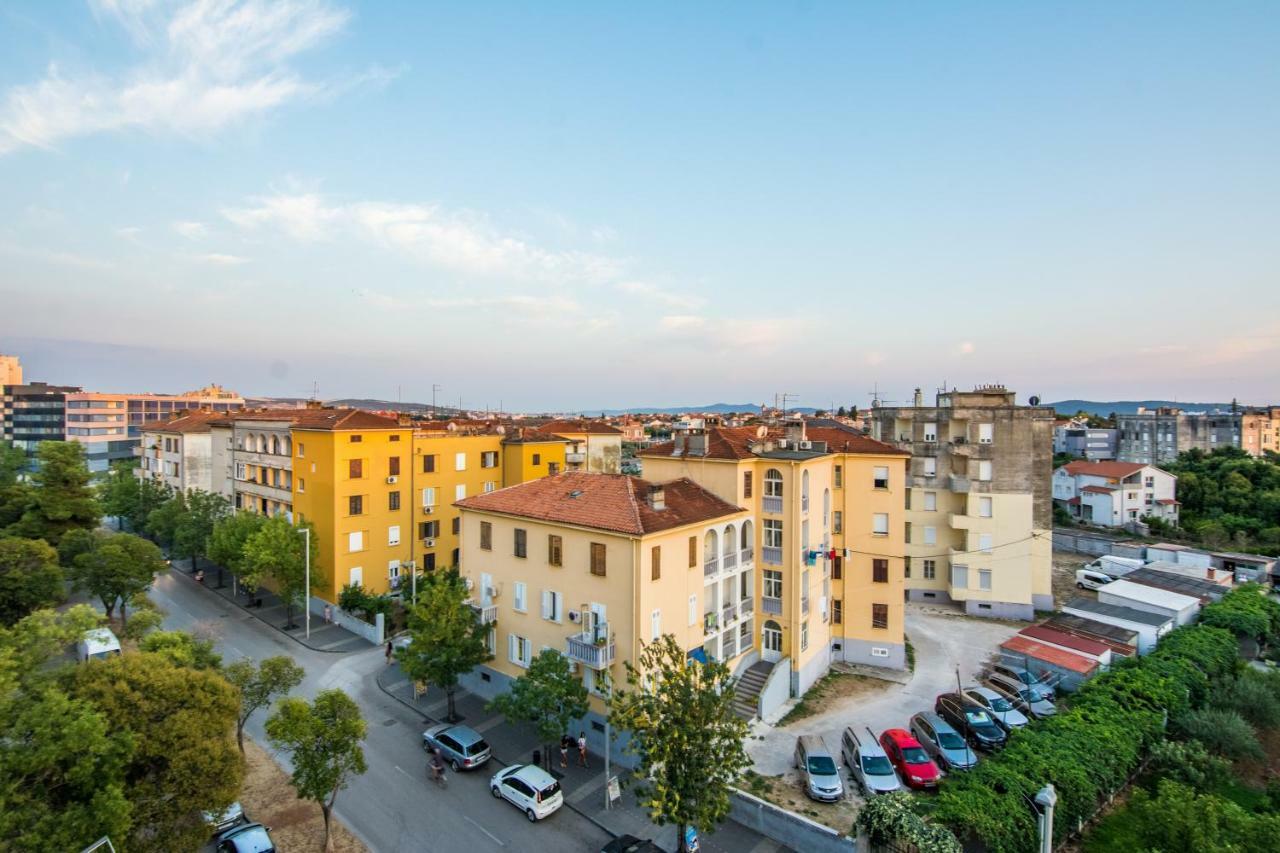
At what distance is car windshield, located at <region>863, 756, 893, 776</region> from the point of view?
844 inches

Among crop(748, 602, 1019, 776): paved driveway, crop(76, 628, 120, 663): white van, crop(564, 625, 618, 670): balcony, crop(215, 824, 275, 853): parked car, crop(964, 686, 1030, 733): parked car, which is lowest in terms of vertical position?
crop(748, 602, 1019, 776): paved driveway

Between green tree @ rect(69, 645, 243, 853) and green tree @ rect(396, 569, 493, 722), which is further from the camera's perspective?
green tree @ rect(396, 569, 493, 722)

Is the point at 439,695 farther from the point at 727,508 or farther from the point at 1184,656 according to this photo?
the point at 1184,656

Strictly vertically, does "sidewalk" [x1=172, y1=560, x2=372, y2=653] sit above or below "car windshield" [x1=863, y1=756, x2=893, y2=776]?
above

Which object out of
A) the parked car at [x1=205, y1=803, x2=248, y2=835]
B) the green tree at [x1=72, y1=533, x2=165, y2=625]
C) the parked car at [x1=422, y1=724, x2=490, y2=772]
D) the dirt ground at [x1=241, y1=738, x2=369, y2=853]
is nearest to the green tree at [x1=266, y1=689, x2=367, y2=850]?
the dirt ground at [x1=241, y1=738, x2=369, y2=853]

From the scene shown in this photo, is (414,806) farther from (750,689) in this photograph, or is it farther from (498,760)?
(750,689)

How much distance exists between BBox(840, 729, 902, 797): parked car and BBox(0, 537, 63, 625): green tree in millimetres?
37522

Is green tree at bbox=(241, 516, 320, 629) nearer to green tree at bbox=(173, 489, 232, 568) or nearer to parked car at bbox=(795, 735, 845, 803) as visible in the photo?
green tree at bbox=(173, 489, 232, 568)

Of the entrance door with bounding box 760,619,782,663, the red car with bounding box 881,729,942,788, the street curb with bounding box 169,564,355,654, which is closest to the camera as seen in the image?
the red car with bounding box 881,729,942,788

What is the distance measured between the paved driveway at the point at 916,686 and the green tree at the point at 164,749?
17.5 meters

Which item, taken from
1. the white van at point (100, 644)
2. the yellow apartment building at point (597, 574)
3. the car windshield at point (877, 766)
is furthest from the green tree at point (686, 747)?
the white van at point (100, 644)

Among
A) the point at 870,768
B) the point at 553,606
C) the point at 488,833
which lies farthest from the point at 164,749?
the point at 870,768

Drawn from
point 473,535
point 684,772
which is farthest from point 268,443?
point 684,772

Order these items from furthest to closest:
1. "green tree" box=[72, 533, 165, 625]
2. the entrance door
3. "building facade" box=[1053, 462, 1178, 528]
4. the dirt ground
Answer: "building facade" box=[1053, 462, 1178, 528], "green tree" box=[72, 533, 165, 625], the entrance door, the dirt ground
